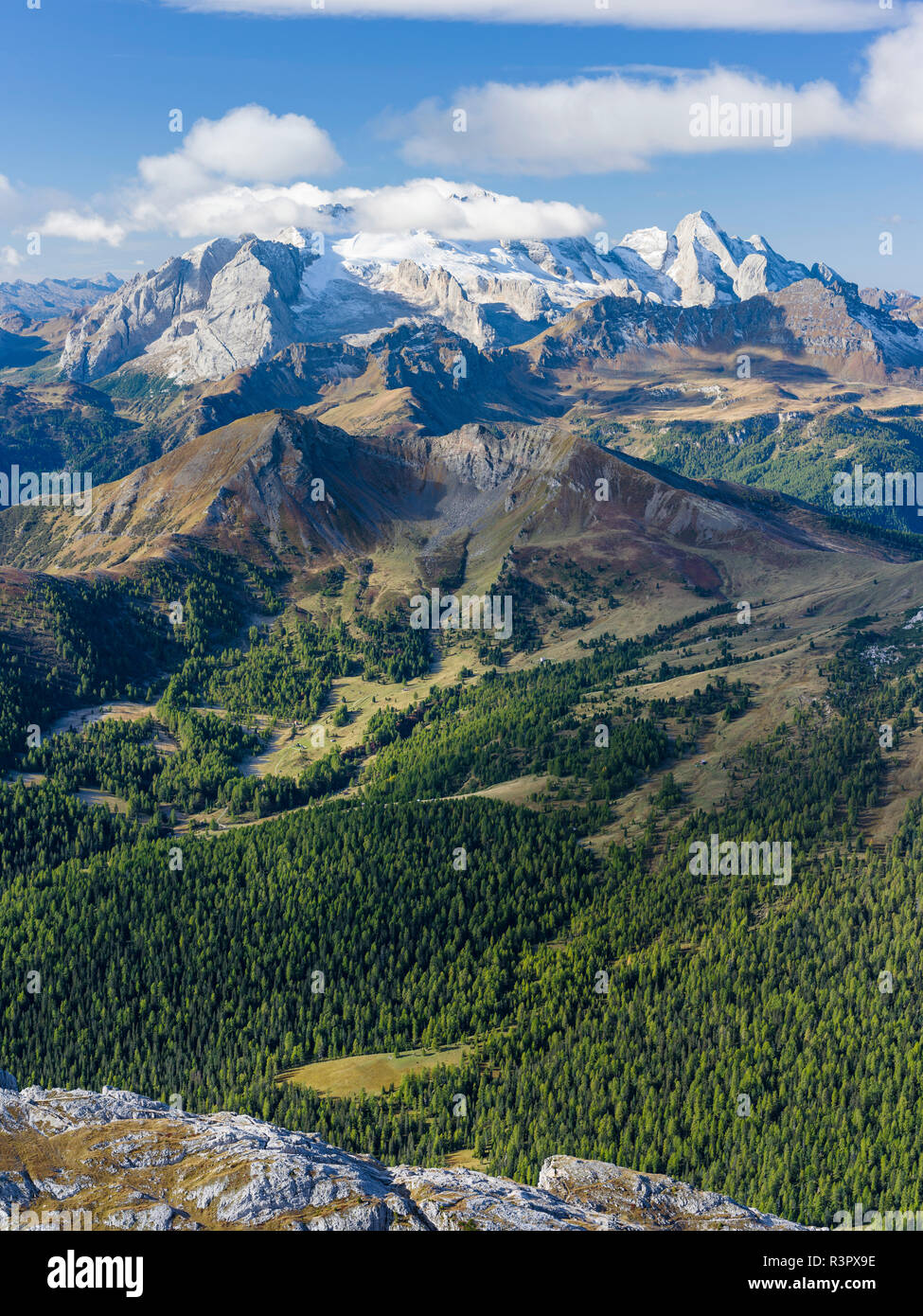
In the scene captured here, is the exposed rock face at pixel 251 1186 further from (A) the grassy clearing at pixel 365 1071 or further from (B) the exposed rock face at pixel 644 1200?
(A) the grassy clearing at pixel 365 1071

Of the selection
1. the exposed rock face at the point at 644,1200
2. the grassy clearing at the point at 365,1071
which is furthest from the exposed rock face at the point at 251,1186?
the grassy clearing at the point at 365,1071

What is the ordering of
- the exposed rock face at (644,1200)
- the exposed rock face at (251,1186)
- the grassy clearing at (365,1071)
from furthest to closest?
1. the grassy clearing at (365,1071)
2. the exposed rock face at (644,1200)
3. the exposed rock face at (251,1186)

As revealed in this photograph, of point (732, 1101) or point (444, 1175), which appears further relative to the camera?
point (732, 1101)

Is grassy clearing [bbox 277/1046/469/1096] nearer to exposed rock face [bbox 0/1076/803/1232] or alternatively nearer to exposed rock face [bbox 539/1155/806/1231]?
exposed rock face [bbox 0/1076/803/1232]

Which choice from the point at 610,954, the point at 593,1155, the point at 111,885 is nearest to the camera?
the point at 593,1155

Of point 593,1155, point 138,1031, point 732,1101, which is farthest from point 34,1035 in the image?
point 732,1101

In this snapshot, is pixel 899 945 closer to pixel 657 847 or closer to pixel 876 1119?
pixel 876 1119
